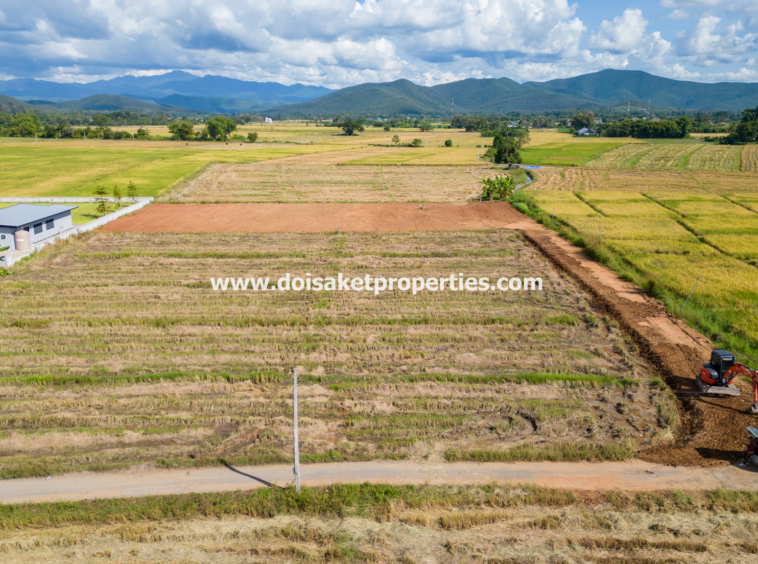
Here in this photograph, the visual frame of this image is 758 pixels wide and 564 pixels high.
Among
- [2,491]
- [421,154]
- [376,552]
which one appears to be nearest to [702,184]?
[421,154]

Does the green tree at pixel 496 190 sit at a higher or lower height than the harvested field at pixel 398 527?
higher

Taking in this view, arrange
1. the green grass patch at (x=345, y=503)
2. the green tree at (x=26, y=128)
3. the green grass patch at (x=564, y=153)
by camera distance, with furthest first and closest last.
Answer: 1. the green tree at (x=26, y=128)
2. the green grass patch at (x=564, y=153)
3. the green grass patch at (x=345, y=503)

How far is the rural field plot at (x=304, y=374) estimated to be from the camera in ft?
40.3

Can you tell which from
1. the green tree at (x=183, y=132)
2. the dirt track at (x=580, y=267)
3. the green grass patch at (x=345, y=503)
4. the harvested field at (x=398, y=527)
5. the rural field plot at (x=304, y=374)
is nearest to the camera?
the harvested field at (x=398, y=527)

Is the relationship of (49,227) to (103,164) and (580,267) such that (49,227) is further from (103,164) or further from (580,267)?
(103,164)

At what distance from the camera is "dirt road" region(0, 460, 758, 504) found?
10805mm

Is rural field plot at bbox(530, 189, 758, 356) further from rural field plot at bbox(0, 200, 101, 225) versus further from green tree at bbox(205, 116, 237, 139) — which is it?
green tree at bbox(205, 116, 237, 139)

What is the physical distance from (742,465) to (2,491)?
16.5 metres

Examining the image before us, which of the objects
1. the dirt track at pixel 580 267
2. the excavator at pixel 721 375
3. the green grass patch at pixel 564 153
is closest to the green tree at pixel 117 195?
the dirt track at pixel 580 267

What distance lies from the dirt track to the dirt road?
63 cm

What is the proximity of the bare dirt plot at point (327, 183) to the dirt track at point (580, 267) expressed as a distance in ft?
13.6

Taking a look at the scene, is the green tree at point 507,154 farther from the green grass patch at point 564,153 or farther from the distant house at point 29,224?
the distant house at point 29,224

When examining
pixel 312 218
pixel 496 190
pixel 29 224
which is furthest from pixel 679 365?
pixel 496 190

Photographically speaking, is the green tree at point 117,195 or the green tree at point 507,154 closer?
the green tree at point 117,195
